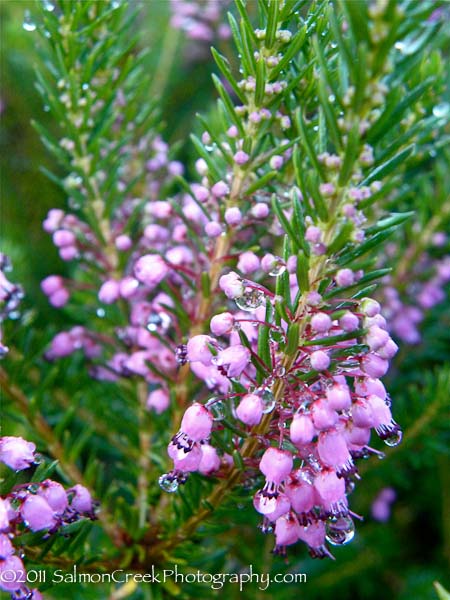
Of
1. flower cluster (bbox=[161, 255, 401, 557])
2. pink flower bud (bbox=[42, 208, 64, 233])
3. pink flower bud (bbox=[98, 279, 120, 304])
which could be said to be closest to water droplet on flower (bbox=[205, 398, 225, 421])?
flower cluster (bbox=[161, 255, 401, 557])

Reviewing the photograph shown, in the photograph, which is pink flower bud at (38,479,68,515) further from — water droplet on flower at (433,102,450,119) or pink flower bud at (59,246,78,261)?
water droplet on flower at (433,102,450,119)

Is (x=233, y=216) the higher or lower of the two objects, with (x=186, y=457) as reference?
higher

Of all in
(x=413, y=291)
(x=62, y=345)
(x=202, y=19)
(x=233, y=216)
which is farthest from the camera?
(x=202, y=19)

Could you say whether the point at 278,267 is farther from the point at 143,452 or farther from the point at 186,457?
the point at 143,452

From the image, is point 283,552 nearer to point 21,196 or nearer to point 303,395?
point 303,395

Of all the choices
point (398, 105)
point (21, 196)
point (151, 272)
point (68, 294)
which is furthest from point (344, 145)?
point (21, 196)

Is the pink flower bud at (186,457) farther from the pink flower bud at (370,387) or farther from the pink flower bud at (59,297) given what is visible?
the pink flower bud at (59,297)

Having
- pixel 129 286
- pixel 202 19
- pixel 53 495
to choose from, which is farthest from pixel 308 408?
pixel 202 19
